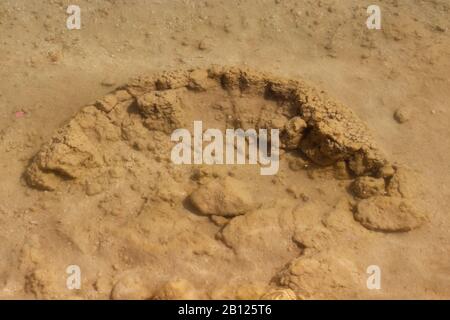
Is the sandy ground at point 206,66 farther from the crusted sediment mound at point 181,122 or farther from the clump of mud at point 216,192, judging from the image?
the crusted sediment mound at point 181,122

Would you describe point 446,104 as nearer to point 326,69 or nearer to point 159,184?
point 326,69

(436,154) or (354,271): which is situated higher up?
(436,154)

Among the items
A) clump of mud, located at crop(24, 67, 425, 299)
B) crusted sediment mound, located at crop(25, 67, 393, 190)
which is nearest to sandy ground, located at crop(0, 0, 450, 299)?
clump of mud, located at crop(24, 67, 425, 299)

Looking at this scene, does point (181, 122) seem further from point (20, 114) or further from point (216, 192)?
point (20, 114)

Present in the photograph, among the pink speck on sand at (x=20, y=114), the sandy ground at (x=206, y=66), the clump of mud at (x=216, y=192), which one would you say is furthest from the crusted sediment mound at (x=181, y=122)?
the pink speck on sand at (x=20, y=114)

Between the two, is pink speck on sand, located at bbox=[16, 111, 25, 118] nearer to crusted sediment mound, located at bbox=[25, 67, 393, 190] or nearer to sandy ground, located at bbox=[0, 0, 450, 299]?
sandy ground, located at bbox=[0, 0, 450, 299]
